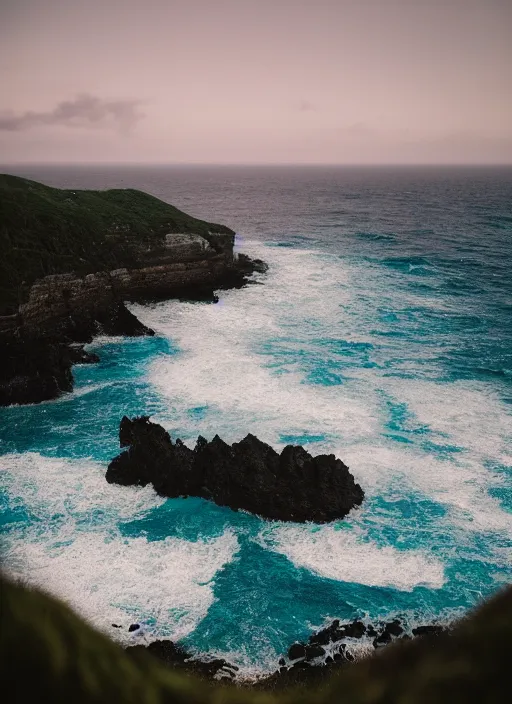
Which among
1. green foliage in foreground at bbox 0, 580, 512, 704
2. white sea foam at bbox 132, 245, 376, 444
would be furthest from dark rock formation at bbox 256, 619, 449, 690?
green foliage in foreground at bbox 0, 580, 512, 704

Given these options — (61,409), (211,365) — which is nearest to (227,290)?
(211,365)

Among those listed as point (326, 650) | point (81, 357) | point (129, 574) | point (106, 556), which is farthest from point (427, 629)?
point (81, 357)

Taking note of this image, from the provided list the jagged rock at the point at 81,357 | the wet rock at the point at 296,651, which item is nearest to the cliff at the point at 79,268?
the jagged rock at the point at 81,357

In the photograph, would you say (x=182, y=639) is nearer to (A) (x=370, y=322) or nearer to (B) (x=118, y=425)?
(B) (x=118, y=425)

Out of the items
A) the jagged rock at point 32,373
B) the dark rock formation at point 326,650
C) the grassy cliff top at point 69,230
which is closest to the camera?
the dark rock formation at point 326,650

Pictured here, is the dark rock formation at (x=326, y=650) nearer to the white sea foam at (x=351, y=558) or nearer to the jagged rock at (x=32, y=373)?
the white sea foam at (x=351, y=558)
